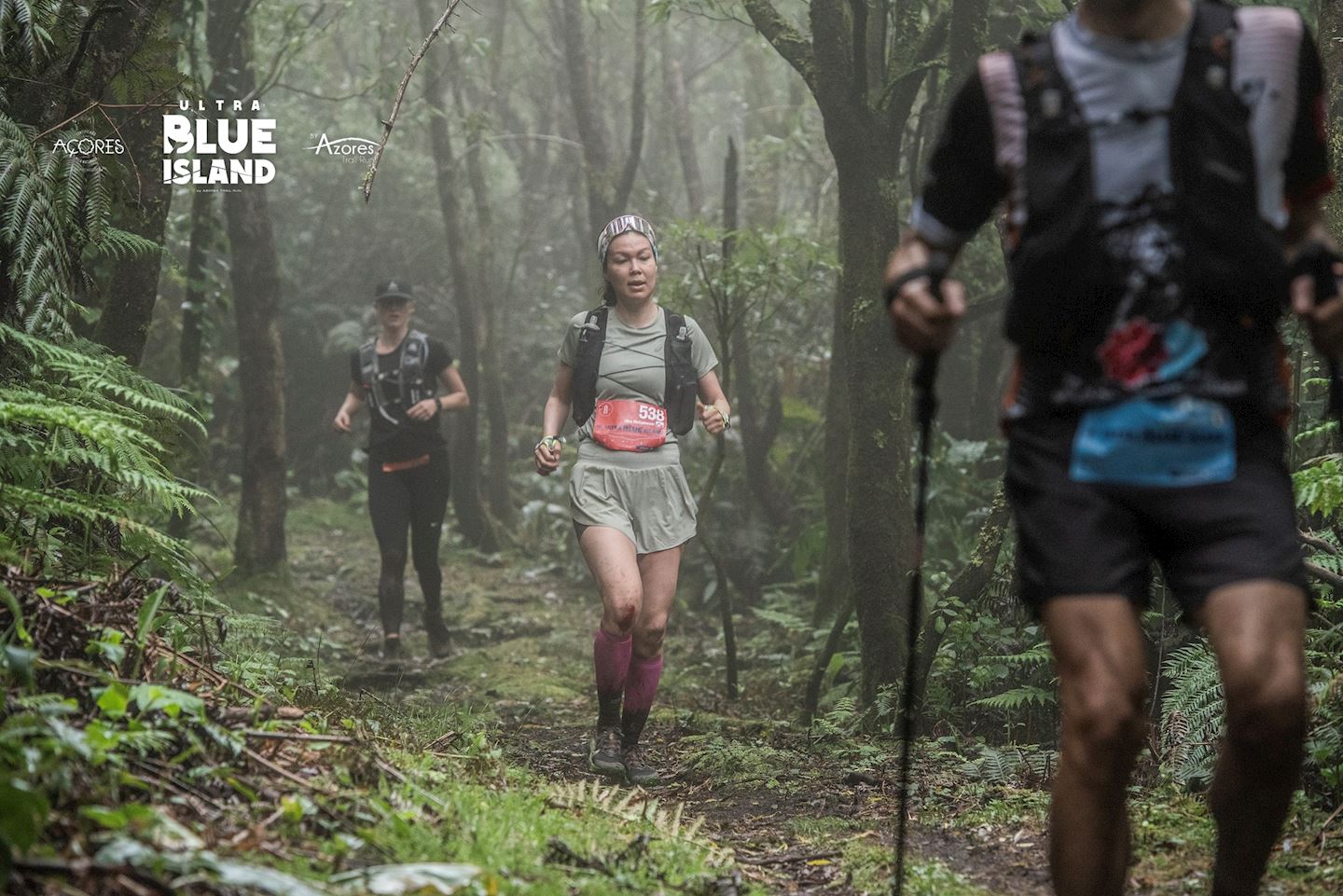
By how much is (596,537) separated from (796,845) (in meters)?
1.93

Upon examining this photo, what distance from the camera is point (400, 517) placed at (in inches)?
387

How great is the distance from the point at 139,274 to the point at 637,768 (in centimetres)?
390

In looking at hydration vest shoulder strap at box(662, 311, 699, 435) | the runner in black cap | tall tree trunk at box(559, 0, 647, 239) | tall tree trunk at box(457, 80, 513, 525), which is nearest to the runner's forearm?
hydration vest shoulder strap at box(662, 311, 699, 435)

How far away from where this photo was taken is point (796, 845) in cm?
479

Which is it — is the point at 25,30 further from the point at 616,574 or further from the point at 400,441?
the point at 400,441

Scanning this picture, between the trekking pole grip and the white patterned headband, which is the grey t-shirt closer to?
the white patterned headband

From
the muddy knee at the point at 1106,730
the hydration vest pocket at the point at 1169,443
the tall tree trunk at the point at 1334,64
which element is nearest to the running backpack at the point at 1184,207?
the hydration vest pocket at the point at 1169,443

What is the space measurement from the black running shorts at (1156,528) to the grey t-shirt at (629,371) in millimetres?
3675

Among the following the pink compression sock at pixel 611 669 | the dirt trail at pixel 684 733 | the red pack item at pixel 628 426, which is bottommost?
the dirt trail at pixel 684 733

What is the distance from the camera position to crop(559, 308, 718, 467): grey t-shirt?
6.43 metres

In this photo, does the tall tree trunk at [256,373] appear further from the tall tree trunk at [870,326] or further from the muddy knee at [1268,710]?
the muddy knee at [1268,710]

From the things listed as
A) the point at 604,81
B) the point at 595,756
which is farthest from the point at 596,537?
the point at 604,81

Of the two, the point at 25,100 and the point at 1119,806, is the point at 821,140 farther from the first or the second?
the point at 1119,806

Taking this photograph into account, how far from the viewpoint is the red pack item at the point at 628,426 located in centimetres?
642
